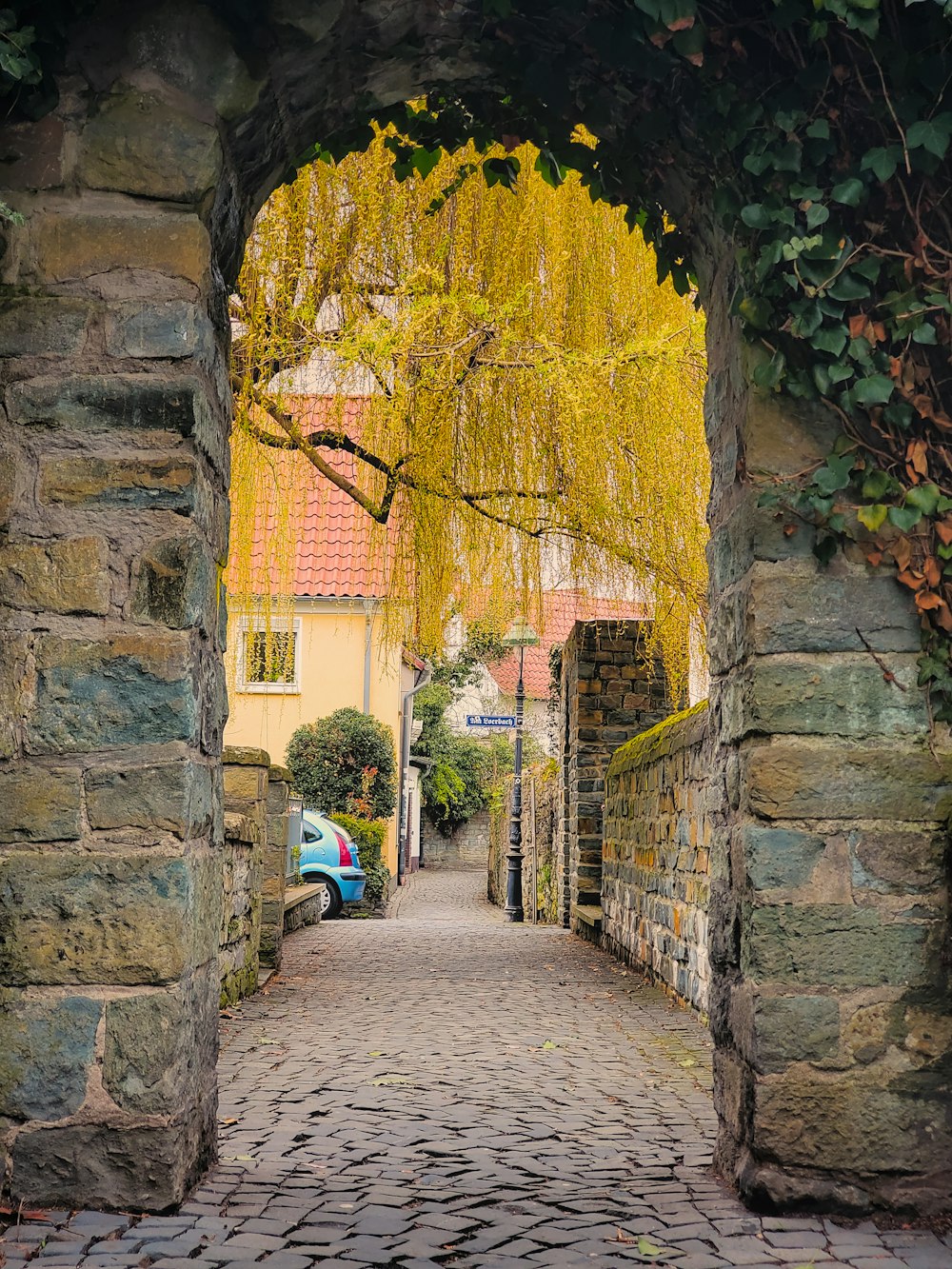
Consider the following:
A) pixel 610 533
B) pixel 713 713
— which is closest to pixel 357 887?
pixel 610 533

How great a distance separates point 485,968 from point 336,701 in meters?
12.6

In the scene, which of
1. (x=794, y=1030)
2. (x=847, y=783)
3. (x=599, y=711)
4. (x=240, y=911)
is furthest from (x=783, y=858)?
(x=599, y=711)

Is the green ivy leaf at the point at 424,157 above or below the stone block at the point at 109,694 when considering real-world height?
above

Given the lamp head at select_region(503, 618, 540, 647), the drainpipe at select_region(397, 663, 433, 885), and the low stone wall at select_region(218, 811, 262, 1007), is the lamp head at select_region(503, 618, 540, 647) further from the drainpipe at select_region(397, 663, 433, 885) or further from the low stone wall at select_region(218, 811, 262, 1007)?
the drainpipe at select_region(397, 663, 433, 885)

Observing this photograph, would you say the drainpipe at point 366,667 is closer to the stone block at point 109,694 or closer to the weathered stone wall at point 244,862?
the weathered stone wall at point 244,862

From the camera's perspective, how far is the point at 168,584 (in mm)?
3555

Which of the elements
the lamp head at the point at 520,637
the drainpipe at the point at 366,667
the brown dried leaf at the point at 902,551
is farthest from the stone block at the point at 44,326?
the drainpipe at the point at 366,667

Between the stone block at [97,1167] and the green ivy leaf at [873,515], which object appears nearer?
the stone block at [97,1167]

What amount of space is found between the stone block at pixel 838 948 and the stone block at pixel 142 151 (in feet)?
8.23

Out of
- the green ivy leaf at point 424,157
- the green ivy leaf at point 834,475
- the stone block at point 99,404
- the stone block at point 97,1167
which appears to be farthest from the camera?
the green ivy leaf at point 424,157

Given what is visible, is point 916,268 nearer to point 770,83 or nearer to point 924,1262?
point 770,83

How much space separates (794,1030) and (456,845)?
34.1 meters

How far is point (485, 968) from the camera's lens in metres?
9.94

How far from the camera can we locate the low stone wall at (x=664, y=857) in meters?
7.35
